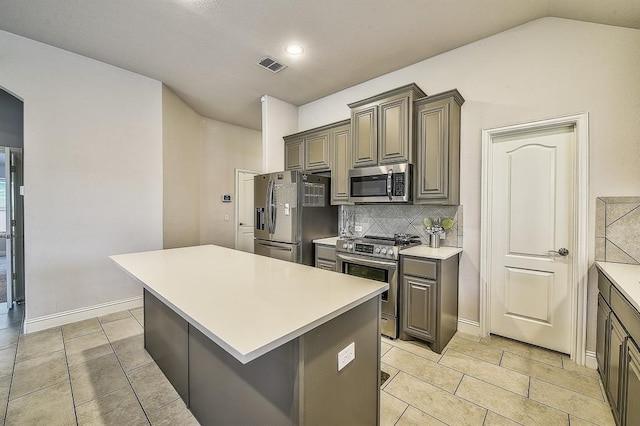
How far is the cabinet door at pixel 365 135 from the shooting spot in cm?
303

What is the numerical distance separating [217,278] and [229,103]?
358 cm

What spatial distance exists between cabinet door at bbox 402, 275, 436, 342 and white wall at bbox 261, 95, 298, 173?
2.64m

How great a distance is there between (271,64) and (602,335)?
12.8 ft

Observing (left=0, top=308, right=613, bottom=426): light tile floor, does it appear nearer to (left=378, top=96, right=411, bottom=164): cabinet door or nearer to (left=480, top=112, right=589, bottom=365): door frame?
(left=480, top=112, right=589, bottom=365): door frame

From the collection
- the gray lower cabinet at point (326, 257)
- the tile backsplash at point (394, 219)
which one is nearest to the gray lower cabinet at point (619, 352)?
the tile backsplash at point (394, 219)

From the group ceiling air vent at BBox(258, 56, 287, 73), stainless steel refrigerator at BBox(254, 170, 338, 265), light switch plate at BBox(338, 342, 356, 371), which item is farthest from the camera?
stainless steel refrigerator at BBox(254, 170, 338, 265)

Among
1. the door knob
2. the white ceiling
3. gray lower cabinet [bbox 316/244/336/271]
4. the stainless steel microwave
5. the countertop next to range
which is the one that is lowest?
gray lower cabinet [bbox 316/244/336/271]

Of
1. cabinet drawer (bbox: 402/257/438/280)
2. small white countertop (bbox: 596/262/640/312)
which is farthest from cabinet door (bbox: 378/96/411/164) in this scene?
small white countertop (bbox: 596/262/640/312)

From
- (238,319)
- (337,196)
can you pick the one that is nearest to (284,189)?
(337,196)

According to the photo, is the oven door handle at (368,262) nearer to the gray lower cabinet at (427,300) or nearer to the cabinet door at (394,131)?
the gray lower cabinet at (427,300)

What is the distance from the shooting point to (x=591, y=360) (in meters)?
2.25

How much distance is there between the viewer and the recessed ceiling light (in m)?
2.84

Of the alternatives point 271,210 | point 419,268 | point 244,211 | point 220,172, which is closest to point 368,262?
point 419,268

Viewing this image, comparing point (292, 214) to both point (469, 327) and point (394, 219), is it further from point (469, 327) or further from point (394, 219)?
point (469, 327)
